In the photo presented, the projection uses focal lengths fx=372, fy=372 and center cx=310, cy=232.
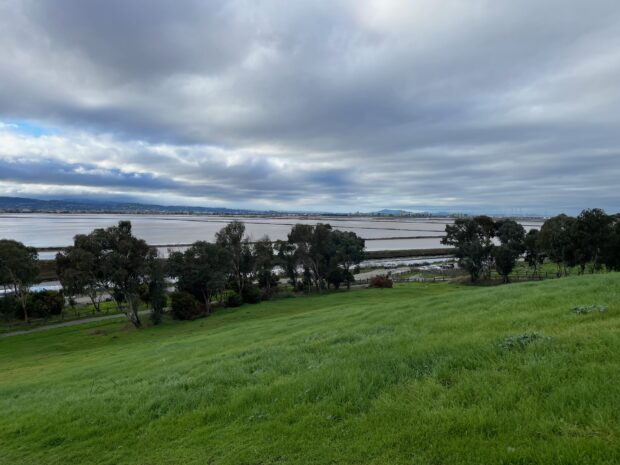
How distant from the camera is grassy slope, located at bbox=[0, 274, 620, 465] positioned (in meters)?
4.38

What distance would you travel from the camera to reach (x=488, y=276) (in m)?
59.7

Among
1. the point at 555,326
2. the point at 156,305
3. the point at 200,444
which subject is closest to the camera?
the point at 200,444

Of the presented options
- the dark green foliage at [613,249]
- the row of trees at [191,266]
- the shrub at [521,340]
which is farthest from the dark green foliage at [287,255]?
the shrub at [521,340]

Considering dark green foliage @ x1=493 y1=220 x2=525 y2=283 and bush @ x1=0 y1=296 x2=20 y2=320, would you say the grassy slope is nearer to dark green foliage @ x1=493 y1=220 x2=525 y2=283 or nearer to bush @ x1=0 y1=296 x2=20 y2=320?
bush @ x1=0 y1=296 x2=20 y2=320

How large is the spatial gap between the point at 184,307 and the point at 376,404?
3701 centimetres

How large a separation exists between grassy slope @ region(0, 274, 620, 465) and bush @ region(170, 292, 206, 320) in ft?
94.5

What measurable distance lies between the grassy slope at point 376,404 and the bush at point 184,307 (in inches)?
1134

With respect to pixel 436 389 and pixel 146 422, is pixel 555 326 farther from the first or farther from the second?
pixel 146 422

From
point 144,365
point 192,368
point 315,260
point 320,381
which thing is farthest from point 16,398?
point 315,260

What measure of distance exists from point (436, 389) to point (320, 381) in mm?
2097

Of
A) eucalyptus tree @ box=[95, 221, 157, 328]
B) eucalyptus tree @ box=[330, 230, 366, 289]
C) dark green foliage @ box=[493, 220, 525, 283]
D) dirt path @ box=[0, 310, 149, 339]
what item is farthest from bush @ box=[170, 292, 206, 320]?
dark green foliage @ box=[493, 220, 525, 283]

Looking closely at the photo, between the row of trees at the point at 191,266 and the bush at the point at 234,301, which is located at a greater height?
the row of trees at the point at 191,266

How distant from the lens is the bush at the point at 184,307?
39.3 meters

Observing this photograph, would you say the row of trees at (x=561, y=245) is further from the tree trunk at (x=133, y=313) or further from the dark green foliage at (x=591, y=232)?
the tree trunk at (x=133, y=313)
